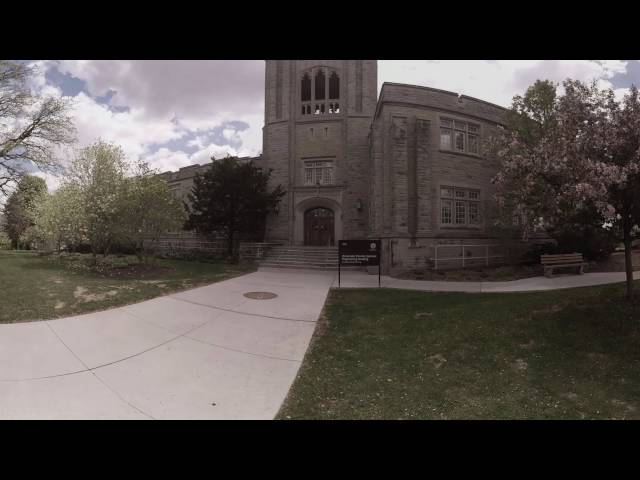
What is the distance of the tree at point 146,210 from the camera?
13.9 metres

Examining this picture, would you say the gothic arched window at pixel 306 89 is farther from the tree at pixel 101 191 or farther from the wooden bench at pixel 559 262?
the wooden bench at pixel 559 262

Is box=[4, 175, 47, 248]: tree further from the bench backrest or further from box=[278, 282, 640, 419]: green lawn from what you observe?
the bench backrest

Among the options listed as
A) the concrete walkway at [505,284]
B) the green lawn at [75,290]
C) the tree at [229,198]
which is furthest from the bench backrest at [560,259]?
the tree at [229,198]

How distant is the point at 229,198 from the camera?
66.1 feet

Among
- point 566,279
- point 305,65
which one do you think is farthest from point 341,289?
point 305,65

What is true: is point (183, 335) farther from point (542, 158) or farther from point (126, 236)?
point (126, 236)

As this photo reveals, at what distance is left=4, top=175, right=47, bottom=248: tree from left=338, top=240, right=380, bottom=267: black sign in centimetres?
2239

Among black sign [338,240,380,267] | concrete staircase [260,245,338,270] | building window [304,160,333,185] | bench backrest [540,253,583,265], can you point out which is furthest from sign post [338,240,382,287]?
building window [304,160,333,185]

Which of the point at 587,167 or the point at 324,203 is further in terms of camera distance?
the point at 324,203

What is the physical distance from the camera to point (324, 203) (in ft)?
75.6

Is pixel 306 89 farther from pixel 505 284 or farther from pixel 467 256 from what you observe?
pixel 505 284

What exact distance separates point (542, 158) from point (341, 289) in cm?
679

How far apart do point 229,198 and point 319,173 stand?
22.6 ft

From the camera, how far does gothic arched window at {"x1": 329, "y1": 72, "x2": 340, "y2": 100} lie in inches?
978
